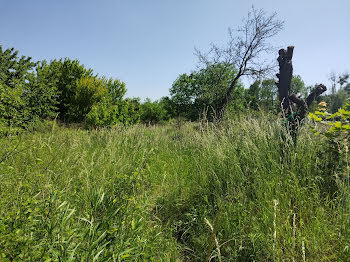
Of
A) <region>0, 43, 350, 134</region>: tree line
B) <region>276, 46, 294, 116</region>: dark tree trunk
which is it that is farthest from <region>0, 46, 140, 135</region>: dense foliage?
<region>276, 46, 294, 116</region>: dark tree trunk

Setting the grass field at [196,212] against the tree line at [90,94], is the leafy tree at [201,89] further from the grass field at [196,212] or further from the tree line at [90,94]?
the grass field at [196,212]

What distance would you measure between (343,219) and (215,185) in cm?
123

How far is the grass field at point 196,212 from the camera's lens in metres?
1.24

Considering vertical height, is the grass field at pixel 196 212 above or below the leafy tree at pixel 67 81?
below

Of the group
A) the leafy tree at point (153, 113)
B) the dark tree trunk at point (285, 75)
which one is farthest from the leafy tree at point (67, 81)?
the dark tree trunk at point (285, 75)

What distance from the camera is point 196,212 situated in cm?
230

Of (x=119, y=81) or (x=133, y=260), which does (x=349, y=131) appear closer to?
(x=133, y=260)

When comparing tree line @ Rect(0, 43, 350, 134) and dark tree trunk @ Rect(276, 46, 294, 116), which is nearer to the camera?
dark tree trunk @ Rect(276, 46, 294, 116)

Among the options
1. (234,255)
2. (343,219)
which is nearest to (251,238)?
(234,255)

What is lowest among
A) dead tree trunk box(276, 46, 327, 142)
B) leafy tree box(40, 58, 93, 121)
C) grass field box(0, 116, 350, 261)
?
grass field box(0, 116, 350, 261)

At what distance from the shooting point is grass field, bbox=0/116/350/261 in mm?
1238

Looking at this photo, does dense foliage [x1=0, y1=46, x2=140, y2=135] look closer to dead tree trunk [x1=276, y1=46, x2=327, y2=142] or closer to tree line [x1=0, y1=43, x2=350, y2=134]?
tree line [x1=0, y1=43, x2=350, y2=134]

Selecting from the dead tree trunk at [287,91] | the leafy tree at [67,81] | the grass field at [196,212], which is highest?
the leafy tree at [67,81]

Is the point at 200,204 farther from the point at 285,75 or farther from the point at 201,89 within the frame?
the point at 201,89
